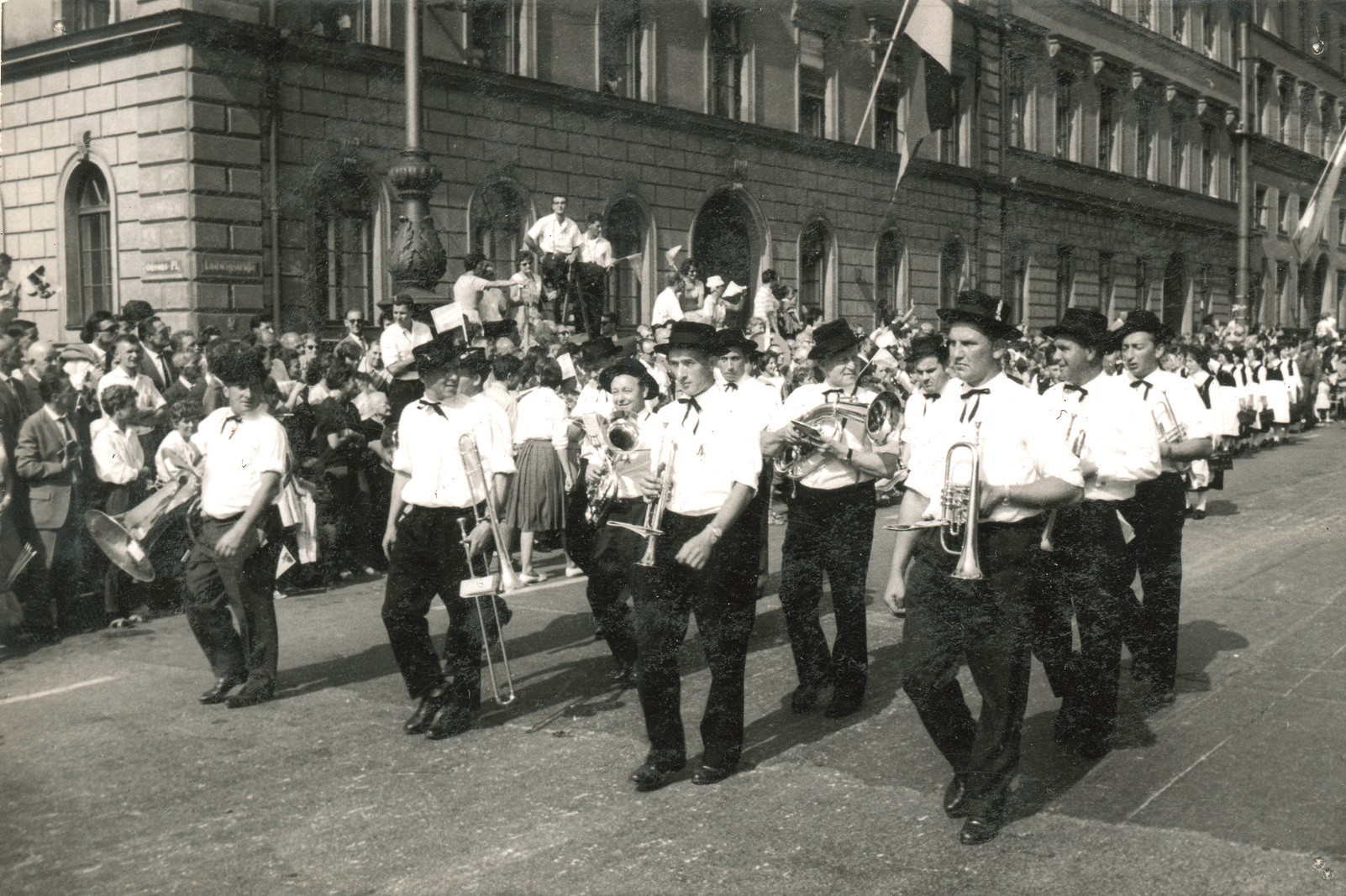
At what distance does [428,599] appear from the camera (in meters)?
6.91

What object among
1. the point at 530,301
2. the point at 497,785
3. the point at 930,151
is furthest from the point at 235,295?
the point at 930,151

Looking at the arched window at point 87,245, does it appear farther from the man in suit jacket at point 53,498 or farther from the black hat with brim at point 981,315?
the black hat with brim at point 981,315

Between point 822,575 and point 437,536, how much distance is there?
1923mm

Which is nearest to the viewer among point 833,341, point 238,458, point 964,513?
point 964,513

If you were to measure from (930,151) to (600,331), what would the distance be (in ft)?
52.1

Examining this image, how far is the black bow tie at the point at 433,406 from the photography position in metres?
7.00

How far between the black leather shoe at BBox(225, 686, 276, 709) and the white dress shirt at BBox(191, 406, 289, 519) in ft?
3.03

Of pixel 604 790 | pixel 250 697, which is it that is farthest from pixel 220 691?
pixel 604 790

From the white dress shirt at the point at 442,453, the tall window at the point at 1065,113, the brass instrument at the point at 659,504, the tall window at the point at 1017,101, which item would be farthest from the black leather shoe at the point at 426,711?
the tall window at the point at 1065,113

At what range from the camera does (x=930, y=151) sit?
32.8m

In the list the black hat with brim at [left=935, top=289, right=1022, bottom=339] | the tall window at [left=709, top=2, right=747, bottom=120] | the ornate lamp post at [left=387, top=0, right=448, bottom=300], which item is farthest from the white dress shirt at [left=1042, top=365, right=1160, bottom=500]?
the tall window at [left=709, top=2, right=747, bottom=120]

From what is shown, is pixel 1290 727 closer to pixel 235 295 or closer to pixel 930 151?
pixel 235 295

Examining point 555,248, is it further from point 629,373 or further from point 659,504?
point 659,504

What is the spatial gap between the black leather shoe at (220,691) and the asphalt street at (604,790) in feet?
0.28
